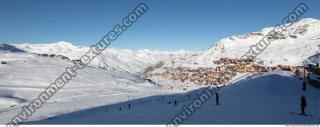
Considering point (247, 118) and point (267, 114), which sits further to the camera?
point (267, 114)

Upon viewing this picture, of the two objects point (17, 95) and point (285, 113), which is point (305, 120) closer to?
point (285, 113)

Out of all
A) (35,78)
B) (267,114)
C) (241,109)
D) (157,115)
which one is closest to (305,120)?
(267,114)

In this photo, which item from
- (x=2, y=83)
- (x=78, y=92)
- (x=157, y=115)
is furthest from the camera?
(x=2, y=83)

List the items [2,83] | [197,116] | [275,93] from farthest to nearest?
[2,83], [275,93], [197,116]

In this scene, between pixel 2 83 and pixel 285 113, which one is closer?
pixel 285 113

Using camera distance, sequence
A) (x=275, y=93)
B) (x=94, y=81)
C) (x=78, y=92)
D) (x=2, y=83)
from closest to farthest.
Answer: (x=275, y=93) → (x=78, y=92) → (x=2, y=83) → (x=94, y=81)

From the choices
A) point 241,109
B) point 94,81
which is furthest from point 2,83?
point 241,109

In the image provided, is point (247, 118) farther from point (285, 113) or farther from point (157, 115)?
point (157, 115)

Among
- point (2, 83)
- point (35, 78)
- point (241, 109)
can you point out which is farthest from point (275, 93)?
point (35, 78)

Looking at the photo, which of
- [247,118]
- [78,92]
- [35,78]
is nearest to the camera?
[247,118]
